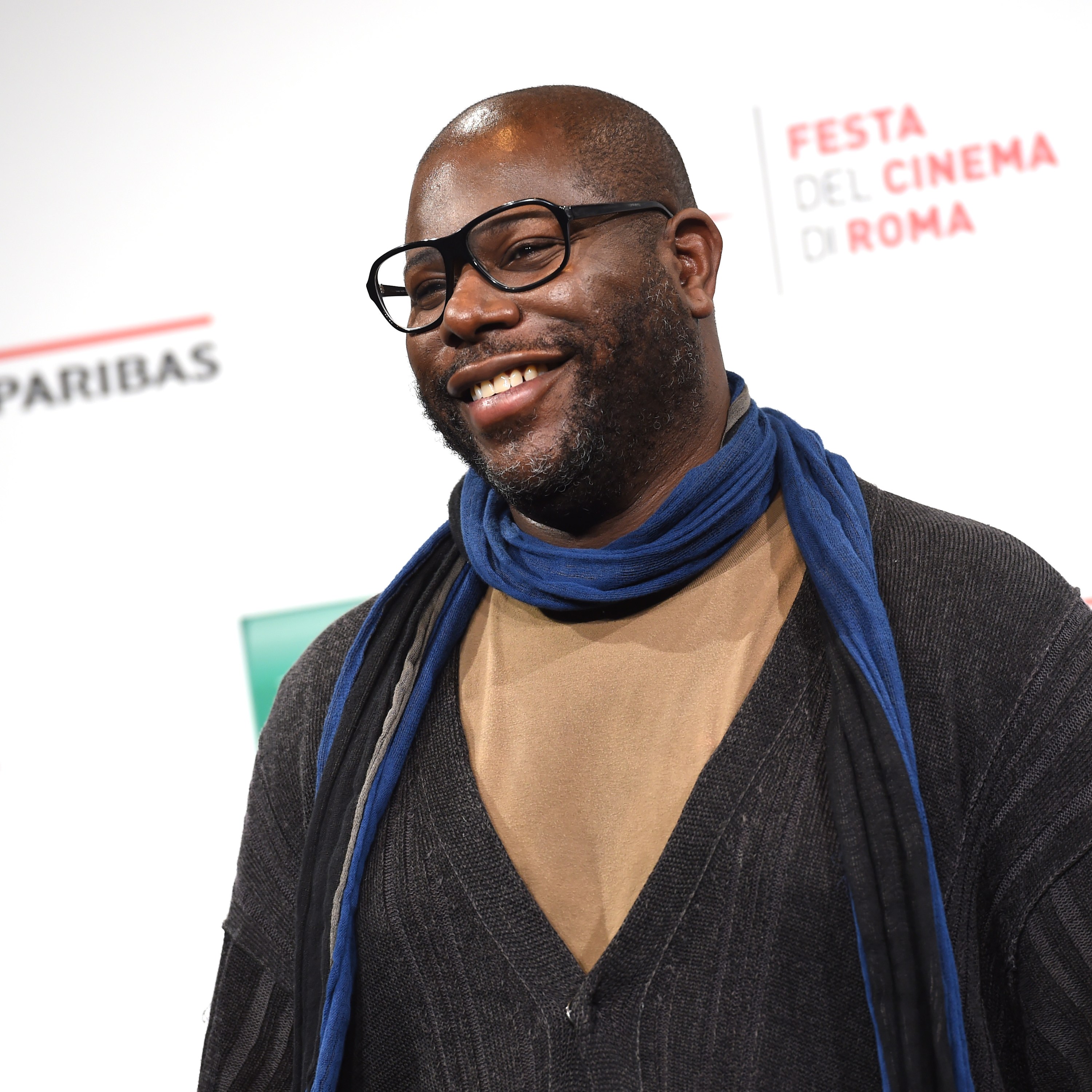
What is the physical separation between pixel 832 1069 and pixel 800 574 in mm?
487

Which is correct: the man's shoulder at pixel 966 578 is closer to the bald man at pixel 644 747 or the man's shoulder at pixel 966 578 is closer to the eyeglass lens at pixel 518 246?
the bald man at pixel 644 747

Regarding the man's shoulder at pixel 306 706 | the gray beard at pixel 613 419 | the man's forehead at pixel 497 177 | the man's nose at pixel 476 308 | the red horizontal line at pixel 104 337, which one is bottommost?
the man's shoulder at pixel 306 706

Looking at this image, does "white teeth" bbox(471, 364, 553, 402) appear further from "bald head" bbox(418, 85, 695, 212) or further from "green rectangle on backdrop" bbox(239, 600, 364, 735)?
"green rectangle on backdrop" bbox(239, 600, 364, 735)

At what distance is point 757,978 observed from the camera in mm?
1109

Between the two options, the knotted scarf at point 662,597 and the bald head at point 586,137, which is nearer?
the knotted scarf at point 662,597

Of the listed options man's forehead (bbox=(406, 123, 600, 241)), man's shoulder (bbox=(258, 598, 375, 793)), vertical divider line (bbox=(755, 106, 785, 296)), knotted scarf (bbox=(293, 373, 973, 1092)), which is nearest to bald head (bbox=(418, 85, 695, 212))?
man's forehead (bbox=(406, 123, 600, 241))

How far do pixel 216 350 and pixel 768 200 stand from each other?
1.06 m

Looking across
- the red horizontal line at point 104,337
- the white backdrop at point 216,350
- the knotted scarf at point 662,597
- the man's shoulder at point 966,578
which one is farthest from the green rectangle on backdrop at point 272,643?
the man's shoulder at point 966,578

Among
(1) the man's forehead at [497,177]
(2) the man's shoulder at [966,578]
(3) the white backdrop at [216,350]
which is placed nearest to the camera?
(2) the man's shoulder at [966,578]

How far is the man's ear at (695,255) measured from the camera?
4.37ft

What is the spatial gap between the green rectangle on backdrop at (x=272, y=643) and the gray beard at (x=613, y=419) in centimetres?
100

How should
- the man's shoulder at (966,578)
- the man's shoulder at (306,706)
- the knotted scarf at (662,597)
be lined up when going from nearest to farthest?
the knotted scarf at (662,597) < the man's shoulder at (966,578) < the man's shoulder at (306,706)

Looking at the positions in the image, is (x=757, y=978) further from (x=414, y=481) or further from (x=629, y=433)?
(x=414, y=481)

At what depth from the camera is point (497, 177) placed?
4.19ft
